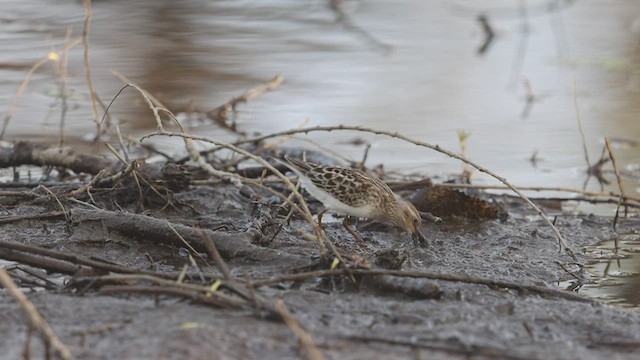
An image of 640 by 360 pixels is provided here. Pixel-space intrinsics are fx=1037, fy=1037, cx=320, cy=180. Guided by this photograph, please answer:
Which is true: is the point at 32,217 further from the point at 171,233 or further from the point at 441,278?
the point at 441,278

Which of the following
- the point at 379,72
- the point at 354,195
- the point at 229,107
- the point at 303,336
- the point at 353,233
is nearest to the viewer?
the point at 303,336

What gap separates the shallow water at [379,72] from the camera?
938cm

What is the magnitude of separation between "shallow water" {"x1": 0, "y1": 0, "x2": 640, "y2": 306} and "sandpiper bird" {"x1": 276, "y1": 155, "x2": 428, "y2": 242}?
198 cm

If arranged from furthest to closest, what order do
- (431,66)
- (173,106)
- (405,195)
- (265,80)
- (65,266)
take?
(431,66)
(265,80)
(173,106)
(405,195)
(65,266)

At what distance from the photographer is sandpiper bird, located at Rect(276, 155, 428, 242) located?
6.20 meters

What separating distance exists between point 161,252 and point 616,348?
8.47ft

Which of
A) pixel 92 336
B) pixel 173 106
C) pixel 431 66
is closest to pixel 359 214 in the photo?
pixel 92 336

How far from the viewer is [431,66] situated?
12492mm

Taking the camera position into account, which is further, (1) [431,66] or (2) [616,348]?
(1) [431,66]

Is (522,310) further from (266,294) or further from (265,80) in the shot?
(265,80)

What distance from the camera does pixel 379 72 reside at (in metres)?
12.2

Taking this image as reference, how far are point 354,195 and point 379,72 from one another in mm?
6160

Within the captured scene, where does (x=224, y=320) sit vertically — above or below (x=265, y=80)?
above

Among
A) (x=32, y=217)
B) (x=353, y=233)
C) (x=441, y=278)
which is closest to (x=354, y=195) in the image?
(x=353, y=233)
